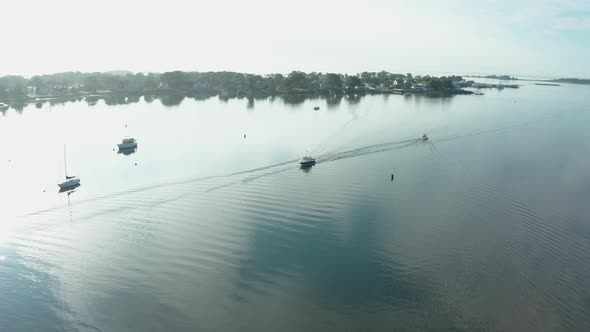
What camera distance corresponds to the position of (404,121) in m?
52.5

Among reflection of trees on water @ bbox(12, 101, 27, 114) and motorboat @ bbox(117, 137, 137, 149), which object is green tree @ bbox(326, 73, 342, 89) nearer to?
reflection of trees on water @ bbox(12, 101, 27, 114)

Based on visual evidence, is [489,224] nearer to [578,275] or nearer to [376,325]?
[578,275]

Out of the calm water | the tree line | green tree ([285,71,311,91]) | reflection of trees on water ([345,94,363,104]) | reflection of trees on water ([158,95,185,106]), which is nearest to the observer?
the calm water

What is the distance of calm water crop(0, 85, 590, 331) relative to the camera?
42.0 feet

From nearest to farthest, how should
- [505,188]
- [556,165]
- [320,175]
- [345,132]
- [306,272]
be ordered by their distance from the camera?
[306,272] < [505,188] < [320,175] < [556,165] < [345,132]

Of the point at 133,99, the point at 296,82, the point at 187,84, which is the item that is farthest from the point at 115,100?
the point at 296,82

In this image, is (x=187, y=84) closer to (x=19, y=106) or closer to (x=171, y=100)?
(x=171, y=100)

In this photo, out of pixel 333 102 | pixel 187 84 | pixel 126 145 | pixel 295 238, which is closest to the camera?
pixel 295 238

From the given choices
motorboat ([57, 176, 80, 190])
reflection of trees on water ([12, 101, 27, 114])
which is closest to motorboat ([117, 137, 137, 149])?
motorboat ([57, 176, 80, 190])

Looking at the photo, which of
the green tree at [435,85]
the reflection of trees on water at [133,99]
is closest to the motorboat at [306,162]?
the reflection of trees on water at [133,99]

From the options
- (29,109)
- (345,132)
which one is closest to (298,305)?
(345,132)

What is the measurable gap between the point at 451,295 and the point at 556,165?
2482 cm

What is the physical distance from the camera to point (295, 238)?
17562 millimetres

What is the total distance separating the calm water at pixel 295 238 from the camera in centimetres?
1280
